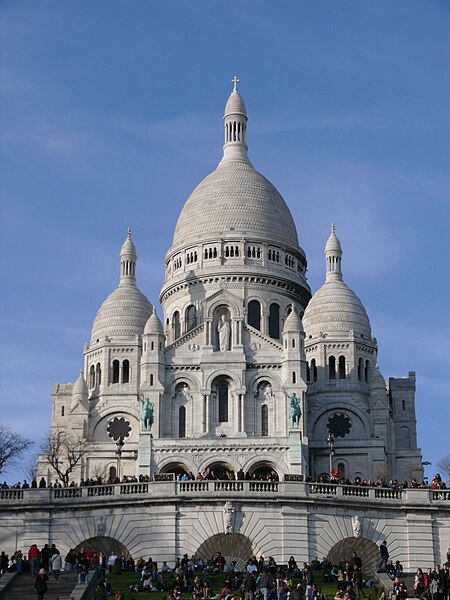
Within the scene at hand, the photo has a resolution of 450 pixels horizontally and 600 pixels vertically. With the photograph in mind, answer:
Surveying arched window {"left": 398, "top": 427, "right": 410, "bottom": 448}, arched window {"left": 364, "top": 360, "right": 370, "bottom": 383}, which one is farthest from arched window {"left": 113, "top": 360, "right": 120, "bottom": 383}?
arched window {"left": 398, "top": 427, "right": 410, "bottom": 448}

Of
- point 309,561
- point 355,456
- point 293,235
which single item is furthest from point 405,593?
point 293,235

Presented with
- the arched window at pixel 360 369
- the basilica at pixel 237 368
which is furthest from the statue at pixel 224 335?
the arched window at pixel 360 369

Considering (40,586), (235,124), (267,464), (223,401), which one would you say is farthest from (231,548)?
(235,124)

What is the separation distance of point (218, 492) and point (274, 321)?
6330 centimetres

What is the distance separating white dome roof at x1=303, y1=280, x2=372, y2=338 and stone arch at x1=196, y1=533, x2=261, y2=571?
6024 cm

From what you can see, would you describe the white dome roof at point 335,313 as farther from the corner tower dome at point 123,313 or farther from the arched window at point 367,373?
the corner tower dome at point 123,313

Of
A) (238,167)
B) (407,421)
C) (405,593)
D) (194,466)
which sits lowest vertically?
(405,593)

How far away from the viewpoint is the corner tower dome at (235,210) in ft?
437

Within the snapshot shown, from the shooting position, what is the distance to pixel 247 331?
396 ft

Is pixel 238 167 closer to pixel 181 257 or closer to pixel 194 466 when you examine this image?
pixel 181 257

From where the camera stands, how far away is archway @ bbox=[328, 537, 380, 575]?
219ft

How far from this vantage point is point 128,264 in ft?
447

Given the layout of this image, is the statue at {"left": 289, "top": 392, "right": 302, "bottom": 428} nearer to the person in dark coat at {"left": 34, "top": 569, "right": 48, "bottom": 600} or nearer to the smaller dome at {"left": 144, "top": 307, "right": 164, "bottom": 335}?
the smaller dome at {"left": 144, "top": 307, "right": 164, "bottom": 335}

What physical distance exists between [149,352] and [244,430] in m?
9.47
